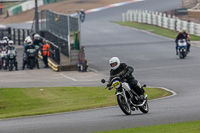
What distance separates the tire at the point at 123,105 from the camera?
44.7ft

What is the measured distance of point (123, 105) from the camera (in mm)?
13734

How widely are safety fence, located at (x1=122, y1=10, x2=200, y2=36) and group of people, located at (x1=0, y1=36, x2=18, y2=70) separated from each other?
15283mm

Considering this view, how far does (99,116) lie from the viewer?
14.1 metres

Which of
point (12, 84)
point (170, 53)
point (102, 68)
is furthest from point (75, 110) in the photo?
point (170, 53)

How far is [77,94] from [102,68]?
1012 cm

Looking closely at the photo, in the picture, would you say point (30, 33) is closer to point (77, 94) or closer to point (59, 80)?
point (59, 80)

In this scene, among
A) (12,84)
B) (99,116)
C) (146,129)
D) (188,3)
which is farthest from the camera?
(188,3)

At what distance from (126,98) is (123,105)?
173 mm

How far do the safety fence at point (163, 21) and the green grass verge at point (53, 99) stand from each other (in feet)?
76.5

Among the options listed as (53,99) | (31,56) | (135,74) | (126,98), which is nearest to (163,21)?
(31,56)

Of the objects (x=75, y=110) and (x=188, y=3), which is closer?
(x=75, y=110)

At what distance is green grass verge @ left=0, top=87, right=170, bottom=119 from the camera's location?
57.2ft

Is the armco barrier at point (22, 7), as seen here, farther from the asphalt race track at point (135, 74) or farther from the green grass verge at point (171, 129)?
the green grass verge at point (171, 129)

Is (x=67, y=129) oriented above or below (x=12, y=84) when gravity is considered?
above
